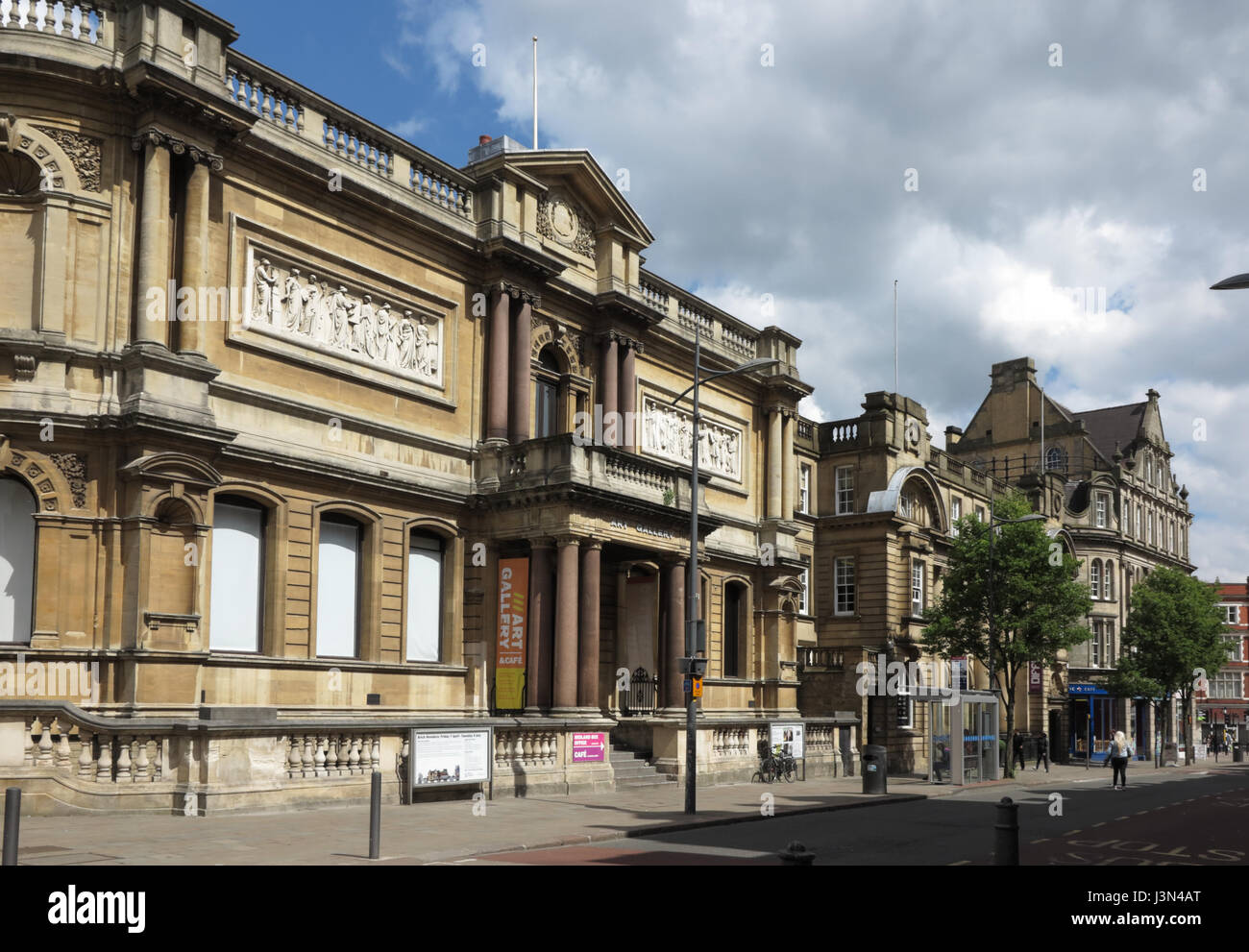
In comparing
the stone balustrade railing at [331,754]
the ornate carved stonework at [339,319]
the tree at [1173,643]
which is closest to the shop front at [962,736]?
the ornate carved stonework at [339,319]

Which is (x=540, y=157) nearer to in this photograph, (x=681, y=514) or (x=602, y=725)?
(x=681, y=514)

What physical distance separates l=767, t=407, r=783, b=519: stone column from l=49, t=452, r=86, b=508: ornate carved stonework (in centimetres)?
2389

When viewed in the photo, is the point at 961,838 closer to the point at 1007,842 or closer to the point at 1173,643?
the point at 1007,842

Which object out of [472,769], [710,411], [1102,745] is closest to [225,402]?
[472,769]

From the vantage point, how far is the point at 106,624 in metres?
21.1

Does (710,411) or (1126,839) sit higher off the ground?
(710,411)

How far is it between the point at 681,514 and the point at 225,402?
11852 mm

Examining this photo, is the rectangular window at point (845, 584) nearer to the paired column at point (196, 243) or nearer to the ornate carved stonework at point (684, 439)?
the ornate carved stonework at point (684, 439)

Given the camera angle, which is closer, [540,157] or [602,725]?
[602,725]

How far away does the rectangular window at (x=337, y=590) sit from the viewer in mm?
25875

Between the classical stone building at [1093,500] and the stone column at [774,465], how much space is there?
2686cm

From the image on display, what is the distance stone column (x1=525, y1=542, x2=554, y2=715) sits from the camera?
2831 centimetres

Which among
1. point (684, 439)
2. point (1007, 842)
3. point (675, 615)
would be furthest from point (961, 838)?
point (684, 439)
